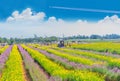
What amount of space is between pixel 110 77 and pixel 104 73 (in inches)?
50.0

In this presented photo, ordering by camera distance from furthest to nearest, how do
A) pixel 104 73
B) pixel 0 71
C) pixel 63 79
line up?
pixel 0 71 < pixel 104 73 < pixel 63 79

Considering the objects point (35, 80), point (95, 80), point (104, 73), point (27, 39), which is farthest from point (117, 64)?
point (27, 39)

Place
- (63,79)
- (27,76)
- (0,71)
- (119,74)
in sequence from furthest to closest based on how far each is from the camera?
(0,71), (27,76), (119,74), (63,79)

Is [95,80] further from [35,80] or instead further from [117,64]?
[117,64]

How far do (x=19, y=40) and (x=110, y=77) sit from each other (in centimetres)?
17616

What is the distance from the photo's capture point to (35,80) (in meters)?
15.2

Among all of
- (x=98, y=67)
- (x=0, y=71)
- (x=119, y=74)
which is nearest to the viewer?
(x=119, y=74)

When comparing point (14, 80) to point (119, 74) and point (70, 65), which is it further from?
point (70, 65)

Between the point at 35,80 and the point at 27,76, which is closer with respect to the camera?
the point at 35,80

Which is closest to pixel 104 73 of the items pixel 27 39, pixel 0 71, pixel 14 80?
pixel 14 80

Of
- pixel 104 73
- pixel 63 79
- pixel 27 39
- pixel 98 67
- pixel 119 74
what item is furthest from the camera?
pixel 27 39

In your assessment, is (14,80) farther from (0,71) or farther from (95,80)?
(0,71)

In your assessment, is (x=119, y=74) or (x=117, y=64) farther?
(x=117, y=64)

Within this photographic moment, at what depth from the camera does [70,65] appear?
20938 millimetres
